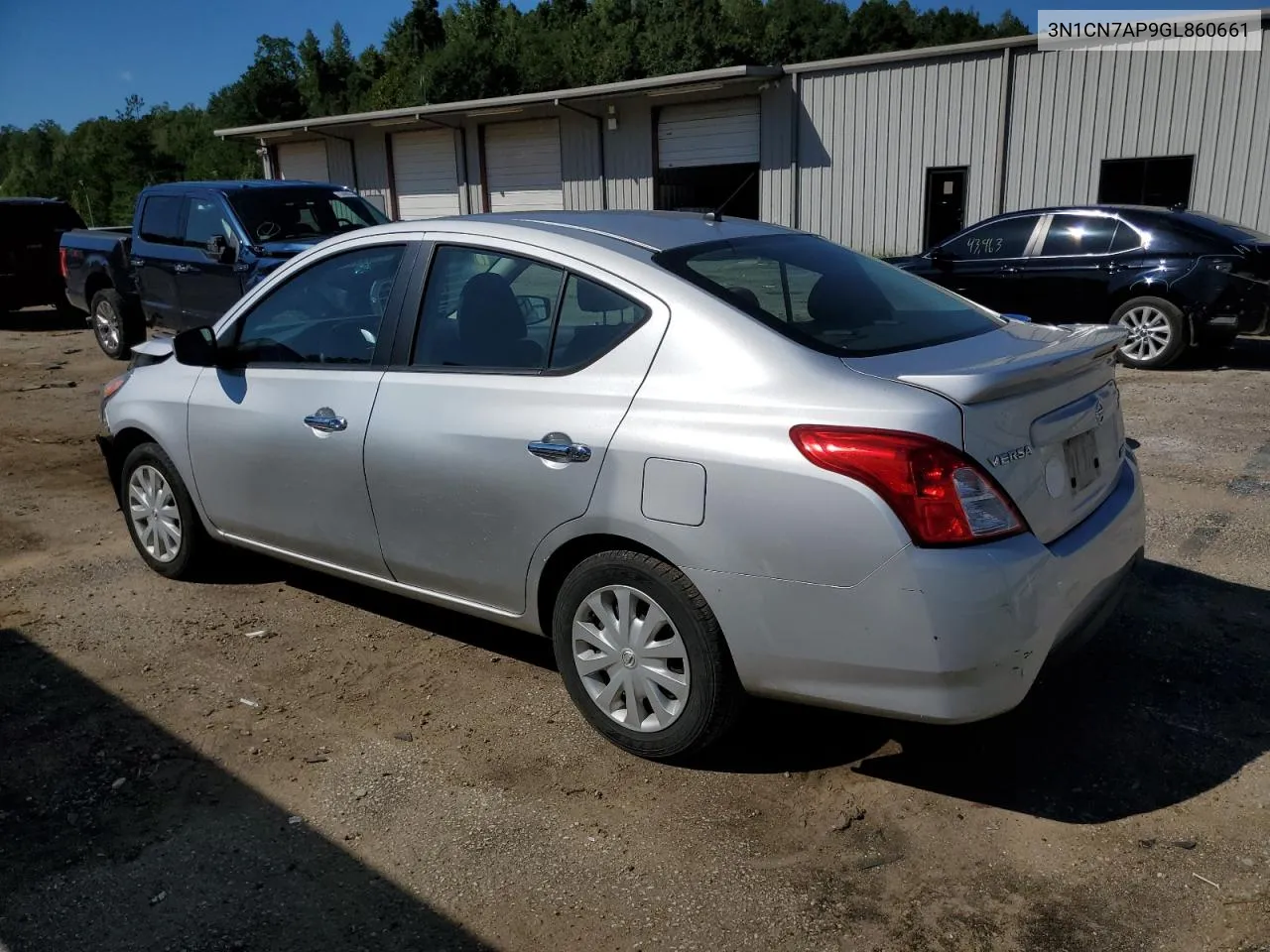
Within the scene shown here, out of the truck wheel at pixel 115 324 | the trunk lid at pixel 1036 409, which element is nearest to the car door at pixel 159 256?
the truck wheel at pixel 115 324

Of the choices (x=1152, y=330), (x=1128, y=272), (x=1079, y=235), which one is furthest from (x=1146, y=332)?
(x=1079, y=235)

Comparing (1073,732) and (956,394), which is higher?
(956,394)

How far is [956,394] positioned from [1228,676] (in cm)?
194

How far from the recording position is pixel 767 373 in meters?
2.97

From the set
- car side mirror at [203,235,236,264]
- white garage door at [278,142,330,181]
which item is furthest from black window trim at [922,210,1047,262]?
white garage door at [278,142,330,181]

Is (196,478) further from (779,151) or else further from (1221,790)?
(779,151)

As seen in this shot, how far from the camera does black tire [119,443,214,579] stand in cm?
483

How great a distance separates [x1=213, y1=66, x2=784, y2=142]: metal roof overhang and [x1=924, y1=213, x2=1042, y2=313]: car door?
9156 millimetres

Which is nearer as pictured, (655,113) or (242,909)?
(242,909)

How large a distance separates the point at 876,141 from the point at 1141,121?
14.7 ft

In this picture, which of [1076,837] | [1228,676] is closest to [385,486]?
[1076,837]

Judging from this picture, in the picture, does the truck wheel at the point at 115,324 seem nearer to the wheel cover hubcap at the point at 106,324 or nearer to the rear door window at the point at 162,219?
the wheel cover hubcap at the point at 106,324

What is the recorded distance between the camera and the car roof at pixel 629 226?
3609 millimetres

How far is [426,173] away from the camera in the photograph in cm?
2642
